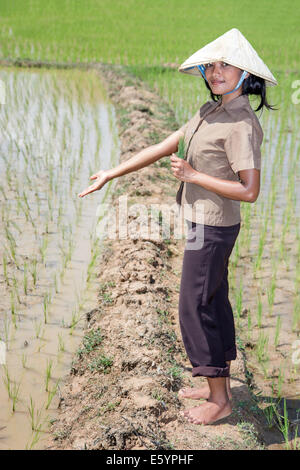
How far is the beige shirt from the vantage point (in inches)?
66.2

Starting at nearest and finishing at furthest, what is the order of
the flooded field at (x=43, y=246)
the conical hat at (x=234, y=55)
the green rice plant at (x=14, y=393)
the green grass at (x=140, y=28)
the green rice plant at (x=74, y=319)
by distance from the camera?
the conical hat at (x=234, y=55) → the green rice plant at (x=14, y=393) → the flooded field at (x=43, y=246) → the green rice plant at (x=74, y=319) → the green grass at (x=140, y=28)

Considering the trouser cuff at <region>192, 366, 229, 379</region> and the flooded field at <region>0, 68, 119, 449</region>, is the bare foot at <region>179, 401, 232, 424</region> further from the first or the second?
the flooded field at <region>0, 68, 119, 449</region>

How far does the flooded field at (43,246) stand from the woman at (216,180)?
0.66 m

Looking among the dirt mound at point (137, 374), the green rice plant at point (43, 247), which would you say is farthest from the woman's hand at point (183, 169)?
the green rice plant at point (43, 247)

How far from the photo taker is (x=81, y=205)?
430 cm

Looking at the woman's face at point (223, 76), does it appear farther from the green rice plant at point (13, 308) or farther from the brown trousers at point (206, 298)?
the green rice plant at point (13, 308)

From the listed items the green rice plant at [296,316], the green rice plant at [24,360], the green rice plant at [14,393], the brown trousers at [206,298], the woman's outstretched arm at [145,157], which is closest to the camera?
the brown trousers at [206,298]

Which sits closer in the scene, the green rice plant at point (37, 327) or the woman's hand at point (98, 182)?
the woman's hand at point (98, 182)

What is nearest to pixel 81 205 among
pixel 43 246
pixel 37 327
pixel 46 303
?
pixel 43 246

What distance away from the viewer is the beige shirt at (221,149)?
1.68 meters

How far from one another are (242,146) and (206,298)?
0.53 metres

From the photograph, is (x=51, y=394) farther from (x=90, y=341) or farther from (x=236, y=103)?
(x=236, y=103)
